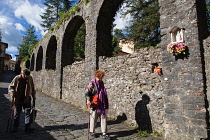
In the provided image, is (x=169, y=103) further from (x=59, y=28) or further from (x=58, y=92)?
(x=59, y=28)

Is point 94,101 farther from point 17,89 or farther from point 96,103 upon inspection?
point 17,89

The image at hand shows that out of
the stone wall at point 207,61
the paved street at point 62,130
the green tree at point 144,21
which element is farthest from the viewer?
the green tree at point 144,21

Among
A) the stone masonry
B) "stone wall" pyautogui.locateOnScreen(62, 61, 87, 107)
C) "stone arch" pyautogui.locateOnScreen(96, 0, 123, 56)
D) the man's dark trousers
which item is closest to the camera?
the stone masonry

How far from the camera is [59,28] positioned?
1099cm

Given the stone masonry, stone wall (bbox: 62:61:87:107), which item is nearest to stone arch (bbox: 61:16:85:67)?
stone wall (bbox: 62:61:87:107)

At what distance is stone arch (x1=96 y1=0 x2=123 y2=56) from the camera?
22.8ft

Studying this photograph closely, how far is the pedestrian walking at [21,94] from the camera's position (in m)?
4.18

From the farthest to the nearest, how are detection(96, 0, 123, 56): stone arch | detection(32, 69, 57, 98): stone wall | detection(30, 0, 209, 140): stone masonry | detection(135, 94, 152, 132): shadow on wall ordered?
detection(32, 69, 57, 98): stone wall < detection(96, 0, 123, 56): stone arch < detection(135, 94, 152, 132): shadow on wall < detection(30, 0, 209, 140): stone masonry

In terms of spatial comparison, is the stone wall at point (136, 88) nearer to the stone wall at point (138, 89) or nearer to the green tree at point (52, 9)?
the stone wall at point (138, 89)

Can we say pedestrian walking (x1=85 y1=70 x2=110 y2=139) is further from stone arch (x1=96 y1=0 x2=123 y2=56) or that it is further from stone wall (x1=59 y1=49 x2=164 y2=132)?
stone arch (x1=96 y1=0 x2=123 y2=56)

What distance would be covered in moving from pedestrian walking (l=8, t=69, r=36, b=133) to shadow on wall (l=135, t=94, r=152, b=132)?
3.02 m

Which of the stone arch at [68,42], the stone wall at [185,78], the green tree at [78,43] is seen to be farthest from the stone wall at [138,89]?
the green tree at [78,43]

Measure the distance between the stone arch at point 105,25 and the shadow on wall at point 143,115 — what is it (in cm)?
313

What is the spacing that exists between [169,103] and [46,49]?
39.4ft
